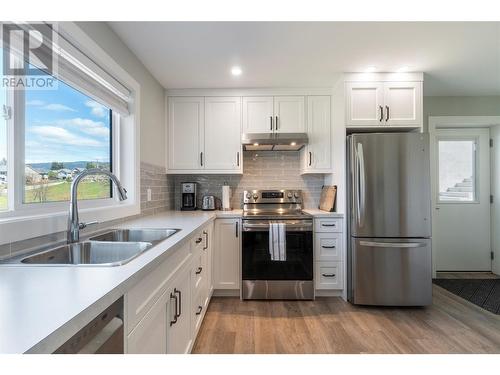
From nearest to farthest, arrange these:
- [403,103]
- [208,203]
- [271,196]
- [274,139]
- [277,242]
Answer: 1. [277,242]
2. [403,103]
3. [274,139]
4. [208,203]
5. [271,196]

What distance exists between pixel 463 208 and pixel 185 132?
3718 millimetres

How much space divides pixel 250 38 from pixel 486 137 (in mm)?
3500

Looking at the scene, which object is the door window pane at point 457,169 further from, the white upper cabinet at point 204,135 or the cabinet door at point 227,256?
the cabinet door at point 227,256

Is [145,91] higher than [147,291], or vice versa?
[145,91]

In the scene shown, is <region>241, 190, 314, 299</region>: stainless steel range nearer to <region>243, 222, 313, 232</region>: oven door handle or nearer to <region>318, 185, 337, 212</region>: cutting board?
<region>243, 222, 313, 232</region>: oven door handle

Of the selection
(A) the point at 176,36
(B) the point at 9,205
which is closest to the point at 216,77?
(A) the point at 176,36

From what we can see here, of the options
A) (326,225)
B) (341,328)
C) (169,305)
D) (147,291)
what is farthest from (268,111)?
(147,291)

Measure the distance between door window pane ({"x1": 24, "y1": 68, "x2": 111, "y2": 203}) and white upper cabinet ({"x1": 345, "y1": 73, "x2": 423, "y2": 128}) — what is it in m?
2.28

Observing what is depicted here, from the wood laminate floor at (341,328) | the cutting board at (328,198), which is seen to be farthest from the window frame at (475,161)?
the cutting board at (328,198)

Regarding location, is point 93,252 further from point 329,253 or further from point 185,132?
point 329,253

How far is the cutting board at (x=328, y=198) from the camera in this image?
2.93m

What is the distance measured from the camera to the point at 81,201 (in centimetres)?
177

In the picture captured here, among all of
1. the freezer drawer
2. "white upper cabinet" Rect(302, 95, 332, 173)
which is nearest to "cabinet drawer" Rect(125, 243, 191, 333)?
the freezer drawer
